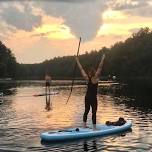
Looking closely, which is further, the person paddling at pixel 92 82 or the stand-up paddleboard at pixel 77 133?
the person paddling at pixel 92 82

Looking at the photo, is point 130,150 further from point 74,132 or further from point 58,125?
point 58,125

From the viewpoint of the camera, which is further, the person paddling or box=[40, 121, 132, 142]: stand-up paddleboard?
the person paddling

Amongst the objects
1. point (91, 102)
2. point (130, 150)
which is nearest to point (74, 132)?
point (91, 102)

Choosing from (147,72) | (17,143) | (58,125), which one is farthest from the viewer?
(147,72)

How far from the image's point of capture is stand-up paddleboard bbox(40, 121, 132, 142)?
2293cm

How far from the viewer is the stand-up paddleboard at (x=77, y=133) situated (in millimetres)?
22931

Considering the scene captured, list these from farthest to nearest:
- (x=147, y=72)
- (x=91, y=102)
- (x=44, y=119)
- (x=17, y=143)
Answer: (x=147, y=72) < (x=44, y=119) < (x=91, y=102) < (x=17, y=143)

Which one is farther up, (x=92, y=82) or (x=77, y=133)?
(x=92, y=82)

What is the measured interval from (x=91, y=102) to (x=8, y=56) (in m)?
175

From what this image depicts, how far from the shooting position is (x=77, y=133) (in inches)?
930

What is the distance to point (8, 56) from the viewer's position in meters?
197

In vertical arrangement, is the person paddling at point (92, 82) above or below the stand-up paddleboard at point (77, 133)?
above

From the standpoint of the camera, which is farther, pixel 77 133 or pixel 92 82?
pixel 92 82

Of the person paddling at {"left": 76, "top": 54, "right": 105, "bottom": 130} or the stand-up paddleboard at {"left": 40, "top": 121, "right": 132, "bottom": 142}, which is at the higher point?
the person paddling at {"left": 76, "top": 54, "right": 105, "bottom": 130}
